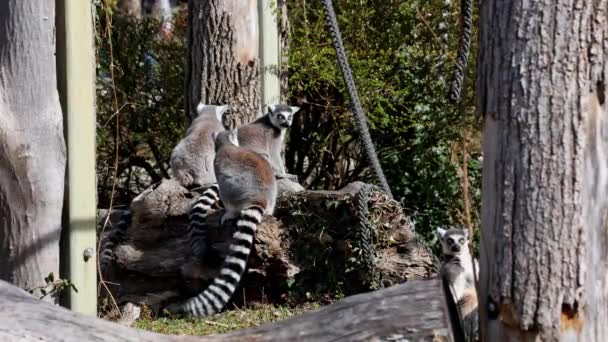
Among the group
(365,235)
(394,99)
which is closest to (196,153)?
(394,99)

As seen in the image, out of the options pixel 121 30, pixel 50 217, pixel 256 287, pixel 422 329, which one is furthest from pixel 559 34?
pixel 121 30

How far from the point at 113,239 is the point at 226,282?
0.98 meters

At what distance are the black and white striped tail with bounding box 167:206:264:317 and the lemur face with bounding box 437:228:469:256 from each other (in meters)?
1.23

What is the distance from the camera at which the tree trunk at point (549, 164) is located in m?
2.86

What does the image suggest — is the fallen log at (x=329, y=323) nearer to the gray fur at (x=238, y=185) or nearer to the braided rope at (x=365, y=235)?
the braided rope at (x=365, y=235)

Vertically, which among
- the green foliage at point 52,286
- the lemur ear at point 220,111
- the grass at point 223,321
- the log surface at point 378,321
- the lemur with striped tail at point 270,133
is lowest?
the grass at point 223,321

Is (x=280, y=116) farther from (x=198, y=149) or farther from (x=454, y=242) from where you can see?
(x=454, y=242)

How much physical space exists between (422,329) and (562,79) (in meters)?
0.85

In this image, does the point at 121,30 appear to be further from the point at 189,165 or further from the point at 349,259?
the point at 349,259

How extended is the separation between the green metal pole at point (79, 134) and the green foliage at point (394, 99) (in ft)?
13.2

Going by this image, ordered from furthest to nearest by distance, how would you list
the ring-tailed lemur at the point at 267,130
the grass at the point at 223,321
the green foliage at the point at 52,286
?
the ring-tailed lemur at the point at 267,130, the grass at the point at 223,321, the green foliage at the point at 52,286

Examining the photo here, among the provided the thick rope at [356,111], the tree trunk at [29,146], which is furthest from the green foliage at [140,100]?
the tree trunk at [29,146]

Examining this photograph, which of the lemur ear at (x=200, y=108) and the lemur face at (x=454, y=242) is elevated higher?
the lemur ear at (x=200, y=108)

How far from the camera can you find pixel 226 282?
626cm
